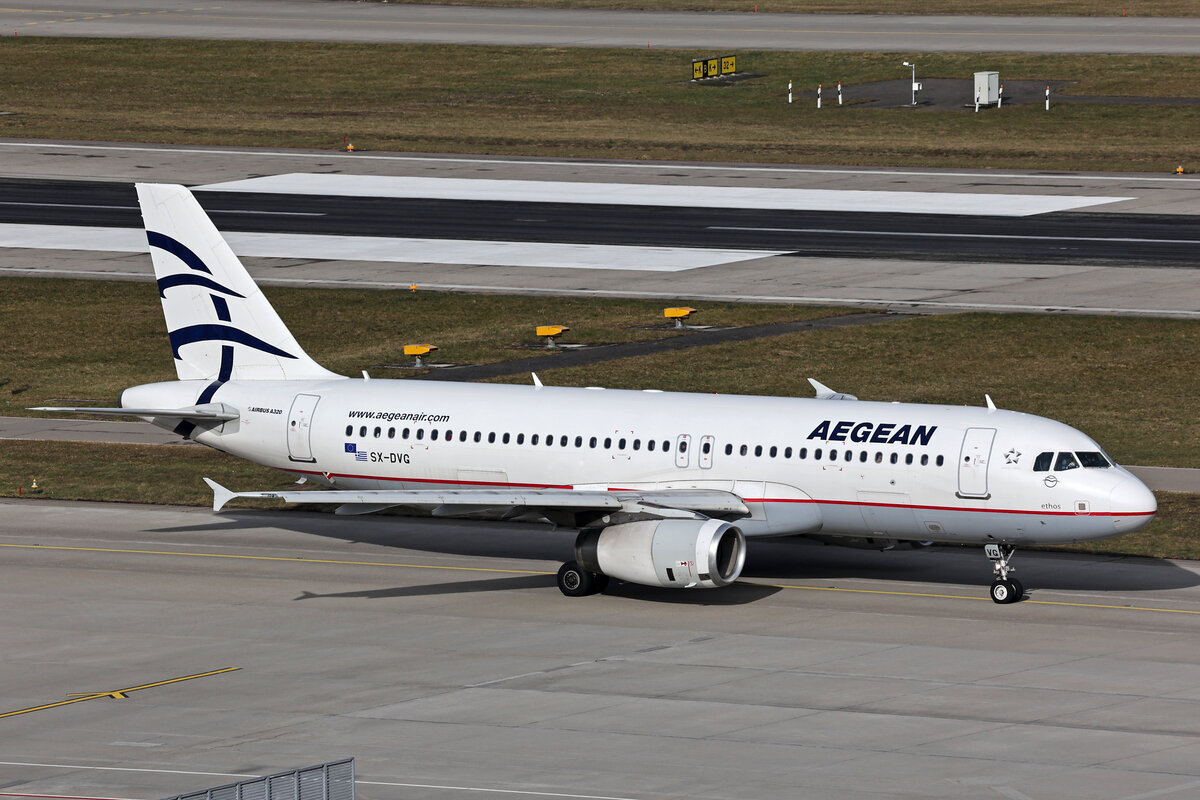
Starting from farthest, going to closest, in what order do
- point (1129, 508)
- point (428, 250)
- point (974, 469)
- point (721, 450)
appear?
point (428, 250)
point (721, 450)
point (974, 469)
point (1129, 508)

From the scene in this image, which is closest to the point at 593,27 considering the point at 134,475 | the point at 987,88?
the point at 987,88

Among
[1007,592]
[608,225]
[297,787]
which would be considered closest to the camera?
[297,787]

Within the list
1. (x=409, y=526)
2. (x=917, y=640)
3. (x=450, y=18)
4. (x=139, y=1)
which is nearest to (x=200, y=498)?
(x=409, y=526)

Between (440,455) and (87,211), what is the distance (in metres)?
53.9

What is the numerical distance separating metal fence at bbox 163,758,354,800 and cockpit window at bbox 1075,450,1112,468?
20.6 meters

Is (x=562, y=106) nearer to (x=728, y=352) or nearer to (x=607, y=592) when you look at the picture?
(x=728, y=352)

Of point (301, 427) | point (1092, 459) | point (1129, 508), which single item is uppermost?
point (301, 427)

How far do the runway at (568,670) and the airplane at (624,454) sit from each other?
1.61 meters

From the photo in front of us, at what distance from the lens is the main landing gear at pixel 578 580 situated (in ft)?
135

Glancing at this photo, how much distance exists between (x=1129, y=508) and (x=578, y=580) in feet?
39.2

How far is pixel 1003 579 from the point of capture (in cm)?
4050

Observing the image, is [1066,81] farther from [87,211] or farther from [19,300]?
[19,300]

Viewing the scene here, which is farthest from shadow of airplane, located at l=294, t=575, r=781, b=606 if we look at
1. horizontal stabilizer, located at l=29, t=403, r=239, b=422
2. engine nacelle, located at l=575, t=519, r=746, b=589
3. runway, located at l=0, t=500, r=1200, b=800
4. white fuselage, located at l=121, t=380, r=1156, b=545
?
horizontal stabilizer, located at l=29, t=403, r=239, b=422

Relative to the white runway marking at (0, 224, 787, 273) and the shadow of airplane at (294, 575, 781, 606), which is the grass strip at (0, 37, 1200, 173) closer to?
the white runway marking at (0, 224, 787, 273)
